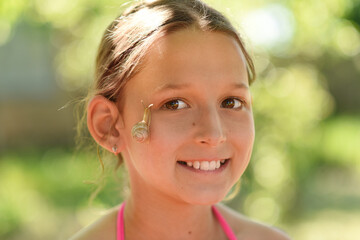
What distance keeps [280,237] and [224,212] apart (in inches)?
9.9

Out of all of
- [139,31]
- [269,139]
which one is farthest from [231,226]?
[269,139]

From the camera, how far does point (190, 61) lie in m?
1.64

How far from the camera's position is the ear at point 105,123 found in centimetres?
184

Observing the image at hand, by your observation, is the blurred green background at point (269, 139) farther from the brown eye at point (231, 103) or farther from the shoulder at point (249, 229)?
the shoulder at point (249, 229)

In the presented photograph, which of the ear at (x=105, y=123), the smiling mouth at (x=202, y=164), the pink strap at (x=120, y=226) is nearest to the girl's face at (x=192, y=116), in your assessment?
the smiling mouth at (x=202, y=164)

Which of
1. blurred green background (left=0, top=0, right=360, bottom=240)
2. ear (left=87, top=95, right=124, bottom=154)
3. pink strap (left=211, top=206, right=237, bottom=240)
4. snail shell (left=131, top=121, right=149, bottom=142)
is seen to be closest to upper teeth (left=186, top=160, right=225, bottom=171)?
snail shell (left=131, top=121, right=149, bottom=142)

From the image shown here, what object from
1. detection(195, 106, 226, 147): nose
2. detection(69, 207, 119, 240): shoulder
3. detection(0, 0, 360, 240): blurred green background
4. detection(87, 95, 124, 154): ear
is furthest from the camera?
detection(0, 0, 360, 240): blurred green background

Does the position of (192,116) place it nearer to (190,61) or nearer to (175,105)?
(175,105)

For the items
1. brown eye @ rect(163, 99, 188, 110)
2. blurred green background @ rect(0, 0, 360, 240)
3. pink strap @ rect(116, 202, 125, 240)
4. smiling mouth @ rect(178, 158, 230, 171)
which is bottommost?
blurred green background @ rect(0, 0, 360, 240)

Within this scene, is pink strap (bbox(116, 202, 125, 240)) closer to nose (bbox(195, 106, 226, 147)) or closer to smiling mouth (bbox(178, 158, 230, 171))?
smiling mouth (bbox(178, 158, 230, 171))

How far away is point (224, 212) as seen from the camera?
2115 millimetres

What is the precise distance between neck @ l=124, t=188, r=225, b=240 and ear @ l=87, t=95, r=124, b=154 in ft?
0.75

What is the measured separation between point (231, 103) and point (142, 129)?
330 mm

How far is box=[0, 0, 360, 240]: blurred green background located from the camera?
12.0 ft
